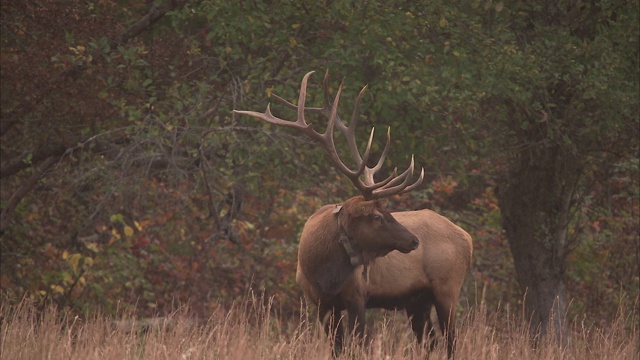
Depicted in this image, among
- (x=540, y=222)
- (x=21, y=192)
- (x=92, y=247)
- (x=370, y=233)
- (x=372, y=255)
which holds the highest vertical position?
(x=370, y=233)

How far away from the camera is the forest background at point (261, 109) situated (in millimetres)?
9945

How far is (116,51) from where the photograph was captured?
33.9 ft

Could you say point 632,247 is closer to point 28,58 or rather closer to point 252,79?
point 252,79

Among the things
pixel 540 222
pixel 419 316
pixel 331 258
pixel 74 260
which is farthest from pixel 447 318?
pixel 74 260

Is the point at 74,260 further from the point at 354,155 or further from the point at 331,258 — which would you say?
the point at 331,258

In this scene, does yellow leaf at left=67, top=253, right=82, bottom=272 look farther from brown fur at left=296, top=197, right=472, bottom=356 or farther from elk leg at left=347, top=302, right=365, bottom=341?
elk leg at left=347, top=302, right=365, bottom=341

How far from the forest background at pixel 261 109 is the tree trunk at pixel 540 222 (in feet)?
0.06

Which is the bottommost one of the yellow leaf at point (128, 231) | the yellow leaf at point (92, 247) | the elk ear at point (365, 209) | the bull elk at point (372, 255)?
the yellow leaf at point (92, 247)

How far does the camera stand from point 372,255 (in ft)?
27.8

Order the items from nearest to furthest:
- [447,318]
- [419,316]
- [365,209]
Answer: [365,209]
[447,318]
[419,316]

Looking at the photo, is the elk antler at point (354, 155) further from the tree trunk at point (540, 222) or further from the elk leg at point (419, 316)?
the tree trunk at point (540, 222)

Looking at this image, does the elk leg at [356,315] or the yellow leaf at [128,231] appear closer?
the elk leg at [356,315]

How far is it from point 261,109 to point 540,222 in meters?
3.21

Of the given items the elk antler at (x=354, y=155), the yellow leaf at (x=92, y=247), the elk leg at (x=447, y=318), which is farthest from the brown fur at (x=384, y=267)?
the yellow leaf at (x=92, y=247)
